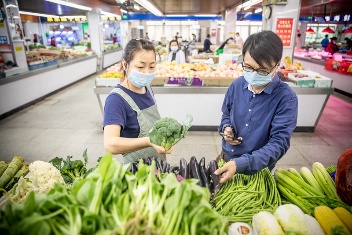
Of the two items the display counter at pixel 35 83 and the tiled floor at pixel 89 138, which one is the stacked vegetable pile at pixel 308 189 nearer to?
the tiled floor at pixel 89 138

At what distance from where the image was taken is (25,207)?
2.62 ft

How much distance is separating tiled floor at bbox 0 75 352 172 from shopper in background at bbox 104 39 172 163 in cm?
250

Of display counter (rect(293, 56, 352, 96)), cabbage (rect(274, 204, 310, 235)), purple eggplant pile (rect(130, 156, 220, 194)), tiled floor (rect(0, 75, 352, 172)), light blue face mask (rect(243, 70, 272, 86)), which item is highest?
light blue face mask (rect(243, 70, 272, 86))

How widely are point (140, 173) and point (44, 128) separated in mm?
5524

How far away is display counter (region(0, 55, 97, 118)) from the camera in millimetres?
6235

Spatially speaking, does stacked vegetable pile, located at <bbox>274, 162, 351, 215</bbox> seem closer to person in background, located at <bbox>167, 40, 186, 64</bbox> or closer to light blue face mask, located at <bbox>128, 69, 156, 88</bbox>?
light blue face mask, located at <bbox>128, 69, 156, 88</bbox>

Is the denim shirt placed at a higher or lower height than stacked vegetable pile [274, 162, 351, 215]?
higher

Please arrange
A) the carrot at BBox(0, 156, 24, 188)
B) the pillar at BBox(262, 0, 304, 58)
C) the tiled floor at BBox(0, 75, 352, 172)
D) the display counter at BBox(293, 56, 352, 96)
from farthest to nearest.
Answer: the display counter at BBox(293, 56, 352, 96)
the pillar at BBox(262, 0, 304, 58)
the tiled floor at BBox(0, 75, 352, 172)
the carrot at BBox(0, 156, 24, 188)

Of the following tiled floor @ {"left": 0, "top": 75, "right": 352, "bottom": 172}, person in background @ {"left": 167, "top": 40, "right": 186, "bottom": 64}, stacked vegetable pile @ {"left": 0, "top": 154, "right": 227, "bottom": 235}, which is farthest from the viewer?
person in background @ {"left": 167, "top": 40, "right": 186, "bottom": 64}

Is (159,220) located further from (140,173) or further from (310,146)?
(310,146)

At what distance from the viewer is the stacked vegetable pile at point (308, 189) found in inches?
55.4

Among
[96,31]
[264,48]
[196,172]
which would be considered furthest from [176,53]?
[96,31]

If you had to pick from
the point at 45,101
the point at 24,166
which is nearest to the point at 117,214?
the point at 24,166

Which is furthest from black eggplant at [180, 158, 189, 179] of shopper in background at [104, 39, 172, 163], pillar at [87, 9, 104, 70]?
pillar at [87, 9, 104, 70]
